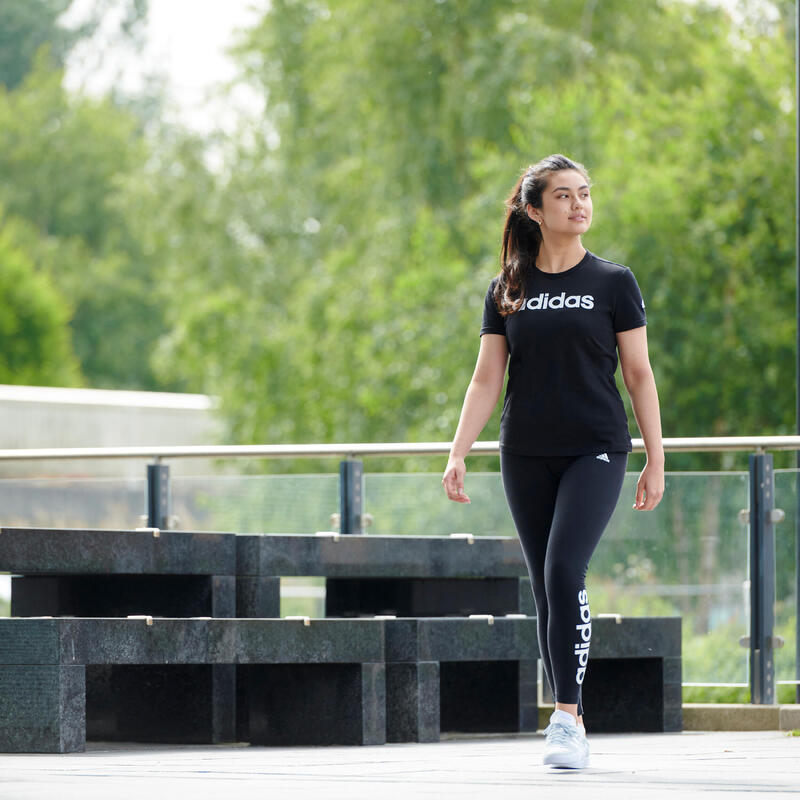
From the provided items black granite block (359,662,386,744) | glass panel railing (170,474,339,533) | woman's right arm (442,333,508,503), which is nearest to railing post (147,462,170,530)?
glass panel railing (170,474,339,533)

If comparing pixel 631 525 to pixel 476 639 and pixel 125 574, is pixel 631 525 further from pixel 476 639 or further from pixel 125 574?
pixel 125 574

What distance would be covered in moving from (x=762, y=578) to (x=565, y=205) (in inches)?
138

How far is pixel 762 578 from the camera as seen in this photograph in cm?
897

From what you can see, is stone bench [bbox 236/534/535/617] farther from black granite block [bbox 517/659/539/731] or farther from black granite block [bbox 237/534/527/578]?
black granite block [bbox 517/659/539/731]

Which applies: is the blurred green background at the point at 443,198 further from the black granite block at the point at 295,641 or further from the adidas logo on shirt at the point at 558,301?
the adidas logo on shirt at the point at 558,301

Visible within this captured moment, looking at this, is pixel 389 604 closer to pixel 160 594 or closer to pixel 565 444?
pixel 160 594

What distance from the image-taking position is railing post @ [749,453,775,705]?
8.88m

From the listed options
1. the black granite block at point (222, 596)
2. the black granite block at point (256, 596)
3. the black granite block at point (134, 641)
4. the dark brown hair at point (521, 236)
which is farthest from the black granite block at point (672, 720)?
the dark brown hair at point (521, 236)

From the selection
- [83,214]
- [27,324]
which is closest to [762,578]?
[27,324]

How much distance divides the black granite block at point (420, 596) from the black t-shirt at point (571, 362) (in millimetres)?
2489

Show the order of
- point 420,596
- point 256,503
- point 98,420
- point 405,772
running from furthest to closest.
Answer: point 98,420
point 256,503
point 420,596
point 405,772

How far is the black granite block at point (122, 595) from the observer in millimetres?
7449

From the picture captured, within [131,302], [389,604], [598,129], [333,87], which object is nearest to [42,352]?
[131,302]

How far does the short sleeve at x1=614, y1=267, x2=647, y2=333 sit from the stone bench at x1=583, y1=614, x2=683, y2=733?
7.42 feet
